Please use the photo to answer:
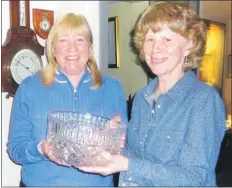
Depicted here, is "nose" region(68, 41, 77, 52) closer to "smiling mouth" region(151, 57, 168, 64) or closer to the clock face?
"smiling mouth" region(151, 57, 168, 64)

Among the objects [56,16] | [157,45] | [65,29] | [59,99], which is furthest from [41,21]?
[157,45]

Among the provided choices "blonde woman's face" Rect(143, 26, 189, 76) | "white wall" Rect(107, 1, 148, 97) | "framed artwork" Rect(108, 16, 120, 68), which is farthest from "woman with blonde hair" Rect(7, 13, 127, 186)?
"white wall" Rect(107, 1, 148, 97)

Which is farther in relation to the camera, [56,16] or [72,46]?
[56,16]

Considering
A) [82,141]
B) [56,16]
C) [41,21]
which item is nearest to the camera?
[82,141]

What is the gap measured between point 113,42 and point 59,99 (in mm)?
1255

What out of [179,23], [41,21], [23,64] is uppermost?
[41,21]

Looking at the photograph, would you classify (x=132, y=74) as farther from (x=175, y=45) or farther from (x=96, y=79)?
(x=175, y=45)

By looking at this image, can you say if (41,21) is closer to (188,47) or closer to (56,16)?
(56,16)

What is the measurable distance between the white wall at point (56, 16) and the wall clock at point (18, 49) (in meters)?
0.05

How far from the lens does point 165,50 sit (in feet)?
3.16

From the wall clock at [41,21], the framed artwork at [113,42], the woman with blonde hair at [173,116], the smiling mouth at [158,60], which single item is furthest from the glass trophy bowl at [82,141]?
the framed artwork at [113,42]

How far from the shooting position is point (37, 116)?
4.06ft

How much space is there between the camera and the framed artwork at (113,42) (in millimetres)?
2422

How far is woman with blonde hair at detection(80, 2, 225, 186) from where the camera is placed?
0.87 m
